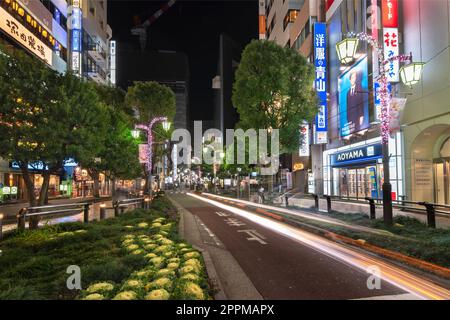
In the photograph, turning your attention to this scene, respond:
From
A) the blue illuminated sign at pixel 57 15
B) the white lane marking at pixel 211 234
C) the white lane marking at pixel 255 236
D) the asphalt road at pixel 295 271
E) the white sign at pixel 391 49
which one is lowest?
the white lane marking at pixel 211 234

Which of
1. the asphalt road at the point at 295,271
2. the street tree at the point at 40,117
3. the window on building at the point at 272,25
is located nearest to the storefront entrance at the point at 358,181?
the asphalt road at the point at 295,271

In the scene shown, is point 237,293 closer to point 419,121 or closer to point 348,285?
point 348,285

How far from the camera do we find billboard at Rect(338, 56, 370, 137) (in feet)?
87.0

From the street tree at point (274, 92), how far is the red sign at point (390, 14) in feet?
22.7

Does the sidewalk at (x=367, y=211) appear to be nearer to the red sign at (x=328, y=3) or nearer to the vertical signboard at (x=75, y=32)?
the red sign at (x=328, y=3)

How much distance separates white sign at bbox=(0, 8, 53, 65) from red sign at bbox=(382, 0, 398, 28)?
2788 cm

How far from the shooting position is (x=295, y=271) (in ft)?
26.4

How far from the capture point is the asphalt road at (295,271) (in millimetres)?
6477

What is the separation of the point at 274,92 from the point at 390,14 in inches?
346

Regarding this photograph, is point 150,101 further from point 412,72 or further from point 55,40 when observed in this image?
point 412,72

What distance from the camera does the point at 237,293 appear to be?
654cm

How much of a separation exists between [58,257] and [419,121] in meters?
18.9

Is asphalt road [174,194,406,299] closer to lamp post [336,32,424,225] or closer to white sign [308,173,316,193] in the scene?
lamp post [336,32,424,225]
